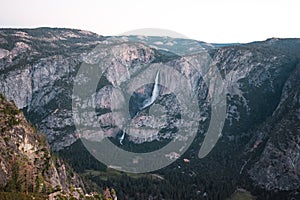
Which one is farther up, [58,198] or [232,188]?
[58,198]

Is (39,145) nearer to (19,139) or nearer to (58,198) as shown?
(19,139)

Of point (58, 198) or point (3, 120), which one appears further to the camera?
point (3, 120)

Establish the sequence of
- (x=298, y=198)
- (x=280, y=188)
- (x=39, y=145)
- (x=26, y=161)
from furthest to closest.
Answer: (x=280, y=188)
(x=298, y=198)
(x=39, y=145)
(x=26, y=161)

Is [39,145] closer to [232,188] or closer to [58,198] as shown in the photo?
[58,198]

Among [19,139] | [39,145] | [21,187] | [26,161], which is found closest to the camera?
[21,187]

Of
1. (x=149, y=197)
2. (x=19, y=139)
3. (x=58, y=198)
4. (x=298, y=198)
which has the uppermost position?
(x=19, y=139)

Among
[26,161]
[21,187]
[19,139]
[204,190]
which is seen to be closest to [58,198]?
[21,187]

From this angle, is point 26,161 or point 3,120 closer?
point 26,161

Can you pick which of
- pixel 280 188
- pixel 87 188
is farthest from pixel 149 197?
pixel 280 188

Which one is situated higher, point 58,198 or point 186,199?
point 58,198
